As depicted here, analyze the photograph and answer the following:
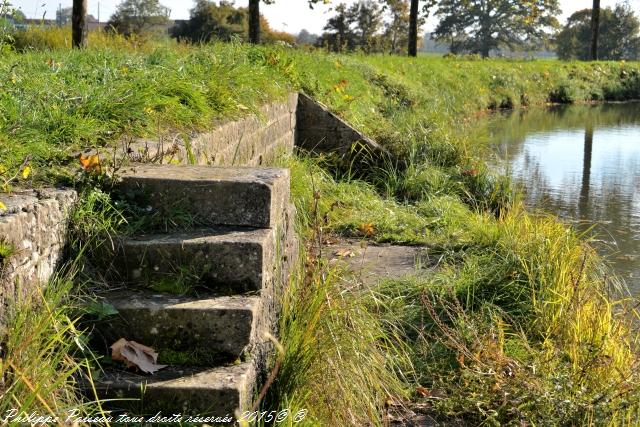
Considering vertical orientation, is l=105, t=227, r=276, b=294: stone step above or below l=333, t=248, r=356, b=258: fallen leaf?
above

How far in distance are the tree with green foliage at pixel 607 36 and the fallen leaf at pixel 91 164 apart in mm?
65641

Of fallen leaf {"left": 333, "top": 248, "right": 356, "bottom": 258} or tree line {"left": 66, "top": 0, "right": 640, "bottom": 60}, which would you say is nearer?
fallen leaf {"left": 333, "top": 248, "right": 356, "bottom": 258}

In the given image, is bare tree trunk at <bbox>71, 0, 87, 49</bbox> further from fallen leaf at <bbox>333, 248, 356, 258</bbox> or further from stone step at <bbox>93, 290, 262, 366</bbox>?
stone step at <bbox>93, 290, 262, 366</bbox>

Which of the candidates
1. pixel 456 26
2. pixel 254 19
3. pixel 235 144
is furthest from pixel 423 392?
pixel 456 26

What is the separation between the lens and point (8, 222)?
10.3 ft

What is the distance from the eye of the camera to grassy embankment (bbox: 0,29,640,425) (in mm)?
3920

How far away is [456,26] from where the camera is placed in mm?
78688

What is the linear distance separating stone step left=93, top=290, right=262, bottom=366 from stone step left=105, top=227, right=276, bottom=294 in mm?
238

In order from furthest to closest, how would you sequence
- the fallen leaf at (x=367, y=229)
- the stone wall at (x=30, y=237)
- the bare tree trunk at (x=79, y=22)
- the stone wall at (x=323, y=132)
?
the bare tree trunk at (x=79, y=22) → the stone wall at (x=323, y=132) → the fallen leaf at (x=367, y=229) → the stone wall at (x=30, y=237)

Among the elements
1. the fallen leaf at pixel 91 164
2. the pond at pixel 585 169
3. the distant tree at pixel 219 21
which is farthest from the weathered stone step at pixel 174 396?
the distant tree at pixel 219 21

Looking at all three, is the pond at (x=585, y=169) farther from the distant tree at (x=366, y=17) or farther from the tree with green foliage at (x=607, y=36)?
the tree with green foliage at (x=607, y=36)

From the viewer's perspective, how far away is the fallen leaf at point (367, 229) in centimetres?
758

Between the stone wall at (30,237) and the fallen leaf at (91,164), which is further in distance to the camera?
the fallen leaf at (91,164)

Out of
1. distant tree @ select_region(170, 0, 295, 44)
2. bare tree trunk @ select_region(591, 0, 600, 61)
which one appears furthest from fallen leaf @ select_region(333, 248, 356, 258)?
bare tree trunk @ select_region(591, 0, 600, 61)
